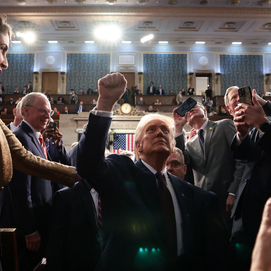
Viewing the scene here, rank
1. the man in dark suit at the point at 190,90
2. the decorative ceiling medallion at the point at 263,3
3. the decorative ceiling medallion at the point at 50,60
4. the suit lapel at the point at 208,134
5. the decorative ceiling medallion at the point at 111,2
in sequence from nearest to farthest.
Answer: the suit lapel at the point at 208,134 < the decorative ceiling medallion at the point at 263,3 < the decorative ceiling medallion at the point at 111,2 < the man in dark suit at the point at 190,90 < the decorative ceiling medallion at the point at 50,60

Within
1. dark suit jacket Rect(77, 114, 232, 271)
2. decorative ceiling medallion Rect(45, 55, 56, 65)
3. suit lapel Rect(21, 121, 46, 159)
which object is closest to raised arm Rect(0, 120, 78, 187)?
dark suit jacket Rect(77, 114, 232, 271)

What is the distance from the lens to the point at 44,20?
11.0 metres

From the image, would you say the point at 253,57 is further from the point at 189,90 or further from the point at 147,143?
the point at 147,143

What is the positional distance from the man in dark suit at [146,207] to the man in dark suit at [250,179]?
1.37 feet

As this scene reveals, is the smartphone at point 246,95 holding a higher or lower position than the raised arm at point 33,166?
higher

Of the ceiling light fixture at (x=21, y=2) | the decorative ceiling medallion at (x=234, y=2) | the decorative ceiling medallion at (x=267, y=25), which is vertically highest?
the decorative ceiling medallion at (x=234, y=2)

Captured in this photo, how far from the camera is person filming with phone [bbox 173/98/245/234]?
1.95 metres

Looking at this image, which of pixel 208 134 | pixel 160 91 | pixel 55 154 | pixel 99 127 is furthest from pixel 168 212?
pixel 160 91

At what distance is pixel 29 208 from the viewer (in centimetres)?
154

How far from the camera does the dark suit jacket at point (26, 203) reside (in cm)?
152

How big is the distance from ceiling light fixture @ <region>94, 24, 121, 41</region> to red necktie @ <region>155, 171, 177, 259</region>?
11768 millimetres

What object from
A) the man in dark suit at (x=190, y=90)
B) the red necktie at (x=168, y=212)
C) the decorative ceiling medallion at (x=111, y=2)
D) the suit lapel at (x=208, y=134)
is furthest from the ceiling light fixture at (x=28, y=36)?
the red necktie at (x=168, y=212)

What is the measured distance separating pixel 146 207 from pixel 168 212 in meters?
0.12

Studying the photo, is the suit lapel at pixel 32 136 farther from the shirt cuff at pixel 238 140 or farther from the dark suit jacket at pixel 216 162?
the shirt cuff at pixel 238 140
